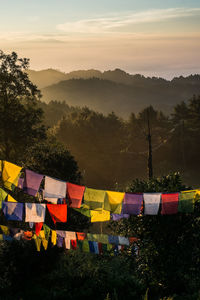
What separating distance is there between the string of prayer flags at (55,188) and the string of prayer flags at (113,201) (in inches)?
56.2

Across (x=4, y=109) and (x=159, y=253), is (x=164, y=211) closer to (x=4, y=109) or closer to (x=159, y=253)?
(x=159, y=253)

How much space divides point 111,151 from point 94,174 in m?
4.83

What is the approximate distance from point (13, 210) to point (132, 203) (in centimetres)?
461

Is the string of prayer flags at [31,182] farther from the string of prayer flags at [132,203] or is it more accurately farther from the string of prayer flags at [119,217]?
the string of prayer flags at [119,217]

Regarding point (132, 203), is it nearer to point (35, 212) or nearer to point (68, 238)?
point (35, 212)

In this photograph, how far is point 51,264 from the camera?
1822 centimetres

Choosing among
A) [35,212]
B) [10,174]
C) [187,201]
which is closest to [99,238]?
[35,212]

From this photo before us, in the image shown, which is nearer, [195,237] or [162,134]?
[195,237]

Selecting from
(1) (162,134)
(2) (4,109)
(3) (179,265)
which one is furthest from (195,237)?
(1) (162,134)

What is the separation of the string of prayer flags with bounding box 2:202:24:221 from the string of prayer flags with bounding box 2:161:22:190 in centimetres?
79

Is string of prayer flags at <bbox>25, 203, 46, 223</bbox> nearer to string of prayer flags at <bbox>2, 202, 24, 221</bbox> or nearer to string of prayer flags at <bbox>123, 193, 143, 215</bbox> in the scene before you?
string of prayer flags at <bbox>2, 202, 24, 221</bbox>

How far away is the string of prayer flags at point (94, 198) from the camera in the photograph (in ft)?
40.5

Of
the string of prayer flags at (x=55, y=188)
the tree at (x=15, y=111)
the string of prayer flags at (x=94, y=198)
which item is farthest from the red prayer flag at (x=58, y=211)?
the tree at (x=15, y=111)

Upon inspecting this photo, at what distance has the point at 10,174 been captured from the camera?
44.8 feet
